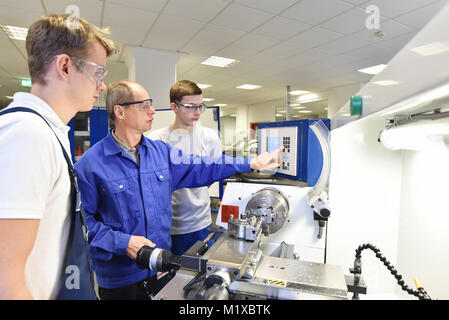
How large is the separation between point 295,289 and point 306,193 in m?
0.52

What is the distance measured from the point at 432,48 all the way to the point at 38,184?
72 cm

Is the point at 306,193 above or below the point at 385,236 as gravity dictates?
above

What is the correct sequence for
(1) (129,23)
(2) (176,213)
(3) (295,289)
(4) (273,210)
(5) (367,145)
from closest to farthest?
(3) (295,289) < (4) (273,210) < (5) (367,145) < (2) (176,213) < (1) (129,23)

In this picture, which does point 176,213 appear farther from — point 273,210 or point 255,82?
point 255,82

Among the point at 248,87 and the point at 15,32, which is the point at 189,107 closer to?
the point at 15,32

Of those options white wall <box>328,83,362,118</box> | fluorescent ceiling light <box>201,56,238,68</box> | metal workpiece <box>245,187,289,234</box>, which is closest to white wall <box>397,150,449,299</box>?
metal workpiece <box>245,187,289,234</box>

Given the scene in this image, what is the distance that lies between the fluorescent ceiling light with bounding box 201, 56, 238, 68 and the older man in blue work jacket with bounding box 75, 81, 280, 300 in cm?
374

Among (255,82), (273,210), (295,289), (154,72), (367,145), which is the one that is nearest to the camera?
(295,289)

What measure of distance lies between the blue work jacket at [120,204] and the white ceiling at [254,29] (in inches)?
87.4

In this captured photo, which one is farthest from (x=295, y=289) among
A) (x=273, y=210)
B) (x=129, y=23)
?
(x=129, y=23)

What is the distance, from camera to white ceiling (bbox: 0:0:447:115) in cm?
277

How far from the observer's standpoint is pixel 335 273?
2.42 feet

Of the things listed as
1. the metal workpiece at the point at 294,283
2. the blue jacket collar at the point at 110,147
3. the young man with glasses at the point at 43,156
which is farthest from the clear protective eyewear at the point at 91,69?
the metal workpiece at the point at 294,283

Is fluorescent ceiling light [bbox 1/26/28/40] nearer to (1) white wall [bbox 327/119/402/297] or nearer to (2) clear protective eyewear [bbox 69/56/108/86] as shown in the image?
(2) clear protective eyewear [bbox 69/56/108/86]
